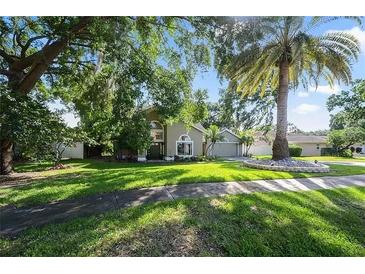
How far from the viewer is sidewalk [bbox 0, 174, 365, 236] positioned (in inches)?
175

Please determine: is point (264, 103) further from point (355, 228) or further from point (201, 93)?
point (355, 228)

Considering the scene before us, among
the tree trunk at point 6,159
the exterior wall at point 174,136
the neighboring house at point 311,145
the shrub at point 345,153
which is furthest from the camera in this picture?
the neighboring house at point 311,145

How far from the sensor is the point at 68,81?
42.3 ft

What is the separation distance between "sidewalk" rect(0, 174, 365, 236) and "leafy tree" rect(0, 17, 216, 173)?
407cm

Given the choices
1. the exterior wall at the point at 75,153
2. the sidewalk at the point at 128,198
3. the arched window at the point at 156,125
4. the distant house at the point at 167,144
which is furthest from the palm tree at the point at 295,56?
the exterior wall at the point at 75,153

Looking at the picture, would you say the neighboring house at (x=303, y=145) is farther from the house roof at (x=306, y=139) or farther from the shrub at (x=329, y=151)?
the shrub at (x=329, y=151)

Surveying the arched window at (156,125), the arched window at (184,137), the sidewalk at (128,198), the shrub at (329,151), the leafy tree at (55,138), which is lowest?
the sidewalk at (128,198)

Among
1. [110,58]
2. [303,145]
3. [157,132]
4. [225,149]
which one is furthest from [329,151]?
[110,58]

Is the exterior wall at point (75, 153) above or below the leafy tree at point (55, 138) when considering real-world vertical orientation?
below

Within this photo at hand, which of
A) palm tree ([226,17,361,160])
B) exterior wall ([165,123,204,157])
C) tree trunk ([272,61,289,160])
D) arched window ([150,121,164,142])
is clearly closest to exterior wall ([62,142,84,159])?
arched window ([150,121,164,142])

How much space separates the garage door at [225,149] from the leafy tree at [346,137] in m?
10.3

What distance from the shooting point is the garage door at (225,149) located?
2667 cm
